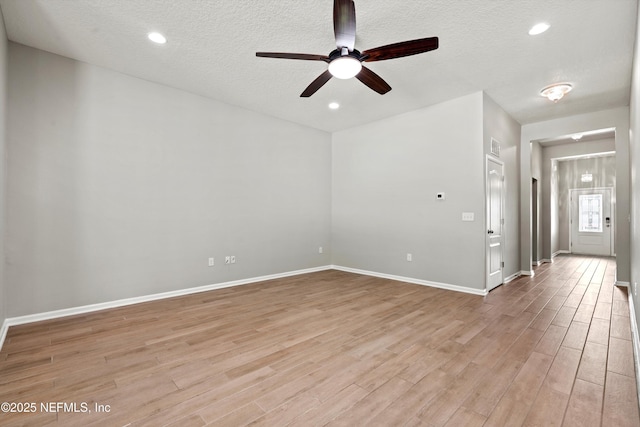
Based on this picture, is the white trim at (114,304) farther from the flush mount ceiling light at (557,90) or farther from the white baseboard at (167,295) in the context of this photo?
the flush mount ceiling light at (557,90)

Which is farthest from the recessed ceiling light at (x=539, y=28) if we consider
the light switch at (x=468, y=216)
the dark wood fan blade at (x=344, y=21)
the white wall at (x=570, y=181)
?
the white wall at (x=570, y=181)

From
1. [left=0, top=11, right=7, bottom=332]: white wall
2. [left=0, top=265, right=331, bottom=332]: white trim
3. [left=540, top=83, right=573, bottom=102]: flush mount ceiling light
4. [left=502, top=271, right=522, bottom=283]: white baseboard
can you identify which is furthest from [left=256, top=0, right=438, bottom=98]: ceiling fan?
[left=502, top=271, right=522, bottom=283]: white baseboard

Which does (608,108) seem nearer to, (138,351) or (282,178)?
(282,178)

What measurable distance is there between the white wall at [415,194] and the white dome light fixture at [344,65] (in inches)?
105

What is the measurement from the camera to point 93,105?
3592mm

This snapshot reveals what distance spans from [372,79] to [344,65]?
1.83ft

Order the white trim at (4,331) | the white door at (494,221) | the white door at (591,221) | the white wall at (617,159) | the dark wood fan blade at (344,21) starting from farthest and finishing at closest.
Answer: the white door at (591,221)
the white wall at (617,159)
the white door at (494,221)
the white trim at (4,331)
the dark wood fan blade at (344,21)

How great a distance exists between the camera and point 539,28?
2.88m

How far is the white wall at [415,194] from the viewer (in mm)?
4477

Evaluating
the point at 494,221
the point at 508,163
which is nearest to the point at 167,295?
the point at 494,221

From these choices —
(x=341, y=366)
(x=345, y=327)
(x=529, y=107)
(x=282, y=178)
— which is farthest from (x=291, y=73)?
(x=529, y=107)

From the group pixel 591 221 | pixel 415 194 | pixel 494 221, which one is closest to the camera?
pixel 494 221

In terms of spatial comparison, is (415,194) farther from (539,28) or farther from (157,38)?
(157,38)

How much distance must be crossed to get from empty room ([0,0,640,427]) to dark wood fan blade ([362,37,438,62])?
0.08 ft
